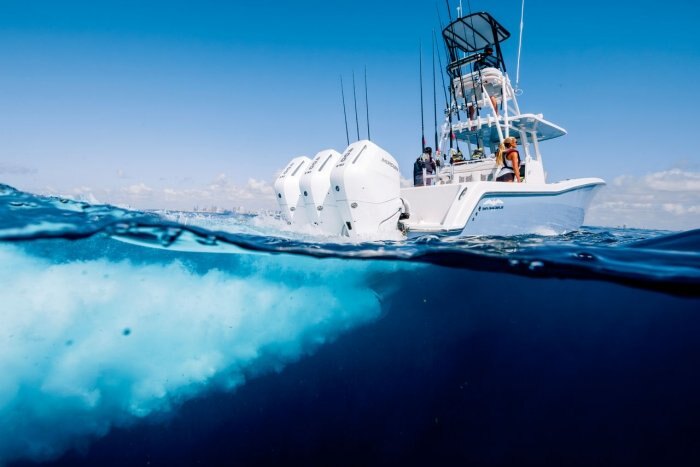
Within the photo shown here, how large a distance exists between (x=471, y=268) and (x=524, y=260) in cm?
67

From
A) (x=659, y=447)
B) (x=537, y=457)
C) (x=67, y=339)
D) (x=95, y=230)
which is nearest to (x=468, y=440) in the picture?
(x=537, y=457)

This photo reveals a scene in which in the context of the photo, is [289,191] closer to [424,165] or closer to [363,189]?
[363,189]

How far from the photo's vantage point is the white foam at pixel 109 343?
145 inches

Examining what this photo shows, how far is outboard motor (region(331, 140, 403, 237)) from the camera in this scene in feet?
19.0

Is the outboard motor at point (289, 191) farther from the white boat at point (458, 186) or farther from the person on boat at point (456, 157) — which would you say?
the person on boat at point (456, 157)

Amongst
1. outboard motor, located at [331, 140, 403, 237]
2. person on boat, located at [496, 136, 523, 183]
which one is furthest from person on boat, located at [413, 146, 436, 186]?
outboard motor, located at [331, 140, 403, 237]

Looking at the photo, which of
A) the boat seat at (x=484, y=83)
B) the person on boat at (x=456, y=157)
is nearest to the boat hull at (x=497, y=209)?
the person on boat at (x=456, y=157)

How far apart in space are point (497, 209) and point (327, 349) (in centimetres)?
456

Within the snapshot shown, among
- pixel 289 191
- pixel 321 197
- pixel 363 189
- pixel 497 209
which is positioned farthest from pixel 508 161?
pixel 289 191

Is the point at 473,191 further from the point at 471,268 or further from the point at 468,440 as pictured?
the point at 468,440

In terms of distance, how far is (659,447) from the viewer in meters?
3.72

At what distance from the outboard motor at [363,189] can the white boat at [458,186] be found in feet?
0.05

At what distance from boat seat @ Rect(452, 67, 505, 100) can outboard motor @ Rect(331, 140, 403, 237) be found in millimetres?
6368

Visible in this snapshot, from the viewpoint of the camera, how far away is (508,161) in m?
9.19
